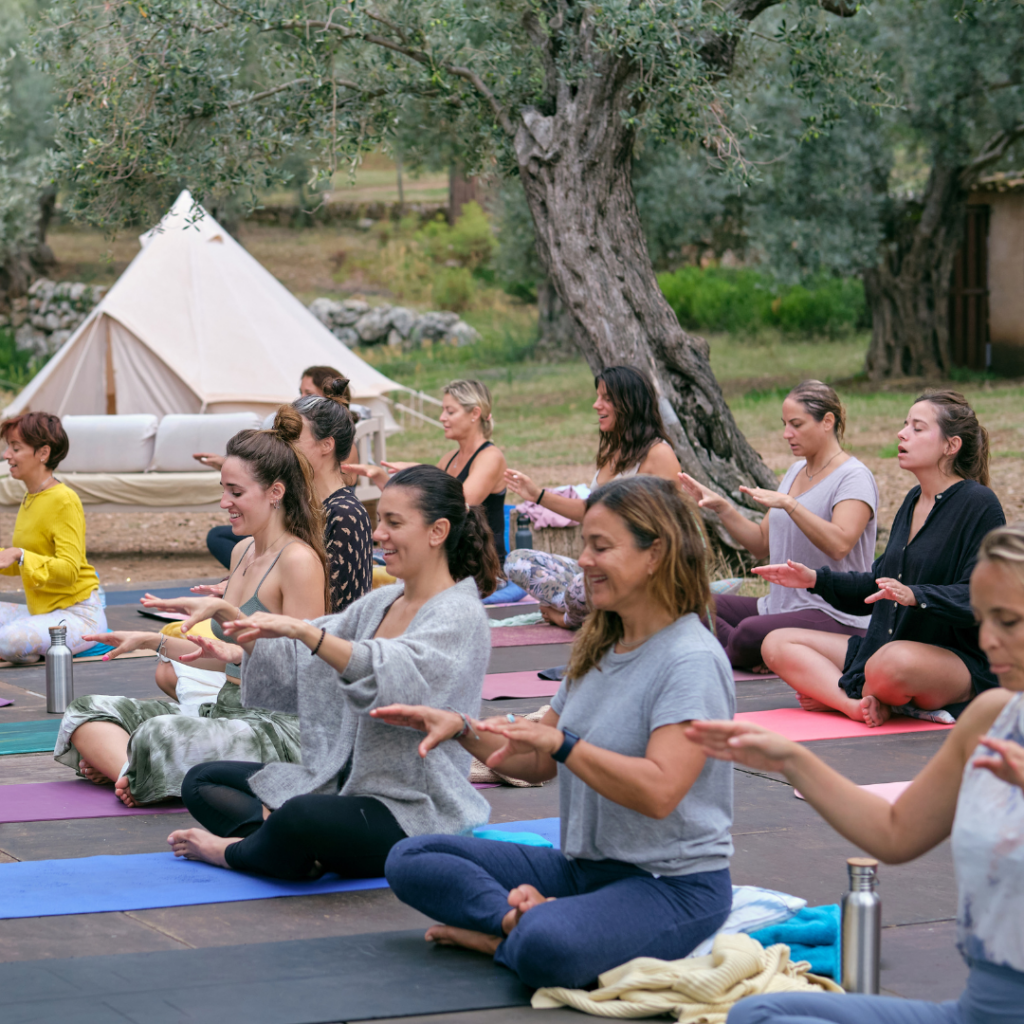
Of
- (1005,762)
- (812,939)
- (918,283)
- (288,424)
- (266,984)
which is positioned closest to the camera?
(1005,762)

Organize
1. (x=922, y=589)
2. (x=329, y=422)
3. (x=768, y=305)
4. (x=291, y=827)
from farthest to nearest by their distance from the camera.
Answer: (x=768, y=305), (x=329, y=422), (x=922, y=589), (x=291, y=827)

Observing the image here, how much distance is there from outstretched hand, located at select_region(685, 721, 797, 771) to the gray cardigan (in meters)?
1.12

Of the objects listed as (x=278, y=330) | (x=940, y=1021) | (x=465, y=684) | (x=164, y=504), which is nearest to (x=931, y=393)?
(x=465, y=684)

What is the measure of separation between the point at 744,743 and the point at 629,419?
14.1 ft

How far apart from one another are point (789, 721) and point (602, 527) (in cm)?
288

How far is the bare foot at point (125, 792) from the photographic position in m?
4.55

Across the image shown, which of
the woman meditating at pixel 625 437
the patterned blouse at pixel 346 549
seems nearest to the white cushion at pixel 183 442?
the woman meditating at pixel 625 437

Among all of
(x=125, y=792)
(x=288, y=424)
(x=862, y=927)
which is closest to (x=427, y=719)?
(x=862, y=927)

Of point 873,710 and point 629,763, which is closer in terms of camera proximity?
point 629,763

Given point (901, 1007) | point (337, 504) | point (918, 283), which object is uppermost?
point (918, 283)

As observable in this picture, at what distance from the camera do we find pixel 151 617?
842cm

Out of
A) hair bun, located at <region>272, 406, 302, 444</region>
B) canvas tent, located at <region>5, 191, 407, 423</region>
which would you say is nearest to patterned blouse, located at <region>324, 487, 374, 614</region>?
hair bun, located at <region>272, 406, 302, 444</region>

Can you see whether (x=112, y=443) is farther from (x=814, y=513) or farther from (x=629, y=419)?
(x=814, y=513)

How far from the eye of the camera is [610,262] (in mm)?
9242
